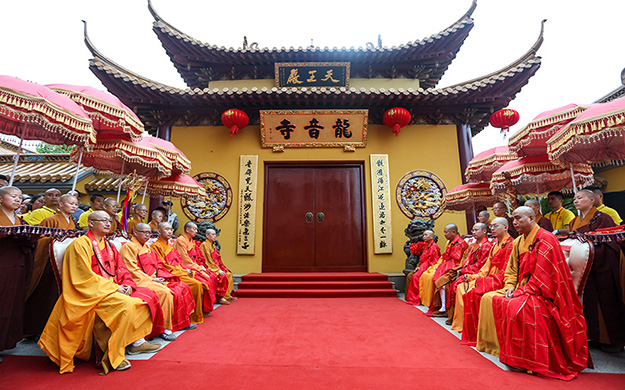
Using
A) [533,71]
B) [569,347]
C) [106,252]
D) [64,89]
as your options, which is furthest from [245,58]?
[569,347]

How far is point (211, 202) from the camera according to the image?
6.70m

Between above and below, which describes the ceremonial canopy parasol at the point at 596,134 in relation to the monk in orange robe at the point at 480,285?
above

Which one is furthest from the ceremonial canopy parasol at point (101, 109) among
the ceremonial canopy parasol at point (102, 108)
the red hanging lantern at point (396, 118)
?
the red hanging lantern at point (396, 118)

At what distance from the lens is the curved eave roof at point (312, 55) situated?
271 inches

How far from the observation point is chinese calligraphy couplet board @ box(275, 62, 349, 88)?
714cm

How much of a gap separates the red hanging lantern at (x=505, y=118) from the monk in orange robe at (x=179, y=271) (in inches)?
257

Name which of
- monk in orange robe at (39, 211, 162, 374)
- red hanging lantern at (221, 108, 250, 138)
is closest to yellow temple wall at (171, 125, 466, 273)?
red hanging lantern at (221, 108, 250, 138)

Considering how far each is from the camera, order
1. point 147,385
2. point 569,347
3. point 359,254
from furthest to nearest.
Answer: point 359,254, point 569,347, point 147,385

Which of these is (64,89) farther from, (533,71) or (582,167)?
(533,71)

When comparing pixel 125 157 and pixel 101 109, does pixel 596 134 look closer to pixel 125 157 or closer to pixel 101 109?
pixel 101 109

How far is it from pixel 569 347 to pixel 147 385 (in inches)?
123

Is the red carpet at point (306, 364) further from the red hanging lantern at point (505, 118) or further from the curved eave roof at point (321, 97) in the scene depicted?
the red hanging lantern at point (505, 118)

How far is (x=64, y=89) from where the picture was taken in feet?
10.8

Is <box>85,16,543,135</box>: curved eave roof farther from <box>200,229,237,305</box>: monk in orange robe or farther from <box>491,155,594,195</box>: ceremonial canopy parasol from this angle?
<box>200,229,237,305</box>: monk in orange robe
